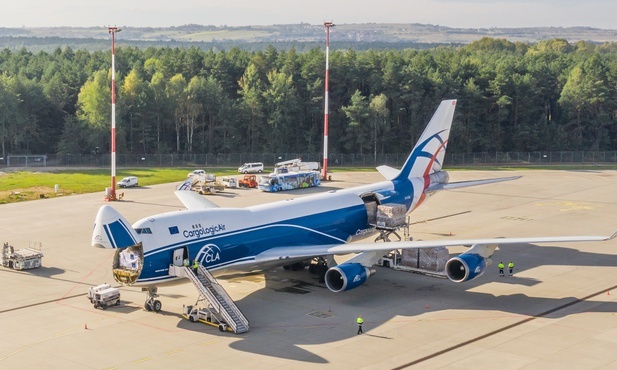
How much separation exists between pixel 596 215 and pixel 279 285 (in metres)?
41.4

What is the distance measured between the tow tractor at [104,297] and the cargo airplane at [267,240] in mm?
2355

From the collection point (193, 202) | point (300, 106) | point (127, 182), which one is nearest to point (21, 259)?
point (193, 202)

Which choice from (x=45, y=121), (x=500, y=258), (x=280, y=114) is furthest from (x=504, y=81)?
(x=500, y=258)

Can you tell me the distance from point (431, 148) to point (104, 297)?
28.5m

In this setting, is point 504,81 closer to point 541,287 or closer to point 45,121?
point 45,121

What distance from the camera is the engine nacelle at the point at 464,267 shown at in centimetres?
4841

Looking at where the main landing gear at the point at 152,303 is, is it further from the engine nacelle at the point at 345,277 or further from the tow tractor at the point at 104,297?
the engine nacelle at the point at 345,277

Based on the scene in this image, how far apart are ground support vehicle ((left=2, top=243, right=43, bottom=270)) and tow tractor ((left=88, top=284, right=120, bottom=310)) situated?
11.3 metres

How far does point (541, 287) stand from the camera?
5212 cm

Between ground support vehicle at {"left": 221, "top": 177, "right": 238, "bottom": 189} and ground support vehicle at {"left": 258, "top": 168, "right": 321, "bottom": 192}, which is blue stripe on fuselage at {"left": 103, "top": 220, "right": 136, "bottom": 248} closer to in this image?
ground support vehicle at {"left": 258, "top": 168, "right": 321, "bottom": 192}

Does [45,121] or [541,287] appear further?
[45,121]

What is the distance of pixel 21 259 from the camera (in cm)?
5628

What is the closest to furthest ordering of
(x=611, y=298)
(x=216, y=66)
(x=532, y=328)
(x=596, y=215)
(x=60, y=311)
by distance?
(x=532, y=328) → (x=60, y=311) → (x=611, y=298) → (x=596, y=215) → (x=216, y=66)

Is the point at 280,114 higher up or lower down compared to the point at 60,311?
higher up
